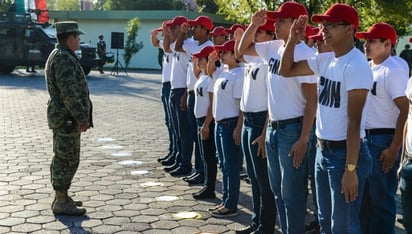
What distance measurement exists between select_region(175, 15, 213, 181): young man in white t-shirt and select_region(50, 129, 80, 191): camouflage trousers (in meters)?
1.79

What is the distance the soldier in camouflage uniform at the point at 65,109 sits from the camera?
5.03 m

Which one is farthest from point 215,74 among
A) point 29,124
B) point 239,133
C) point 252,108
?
point 29,124

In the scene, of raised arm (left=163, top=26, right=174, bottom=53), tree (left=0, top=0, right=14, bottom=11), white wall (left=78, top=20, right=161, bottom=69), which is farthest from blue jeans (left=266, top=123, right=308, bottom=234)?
tree (left=0, top=0, right=14, bottom=11)

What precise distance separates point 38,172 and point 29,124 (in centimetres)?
421

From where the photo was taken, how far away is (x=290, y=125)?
373 centimetres

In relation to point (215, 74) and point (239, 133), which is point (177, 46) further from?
point (239, 133)

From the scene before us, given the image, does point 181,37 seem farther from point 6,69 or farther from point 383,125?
point 6,69

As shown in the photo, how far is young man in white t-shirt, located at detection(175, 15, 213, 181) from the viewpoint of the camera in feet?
21.3

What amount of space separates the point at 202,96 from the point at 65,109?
5.25ft

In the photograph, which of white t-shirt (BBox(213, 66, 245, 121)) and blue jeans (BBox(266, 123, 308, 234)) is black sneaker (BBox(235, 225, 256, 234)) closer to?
blue jeans (BBox(266, 123, 308, 234))

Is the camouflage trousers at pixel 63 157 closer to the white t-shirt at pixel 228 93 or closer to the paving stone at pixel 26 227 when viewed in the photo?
the paving stone at pixel 26 227

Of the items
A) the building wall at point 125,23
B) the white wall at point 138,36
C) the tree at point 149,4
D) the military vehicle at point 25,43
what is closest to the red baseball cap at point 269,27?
the military vehicle at point 25,43

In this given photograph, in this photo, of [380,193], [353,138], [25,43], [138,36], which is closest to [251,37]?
[353,138]

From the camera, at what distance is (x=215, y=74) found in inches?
220
